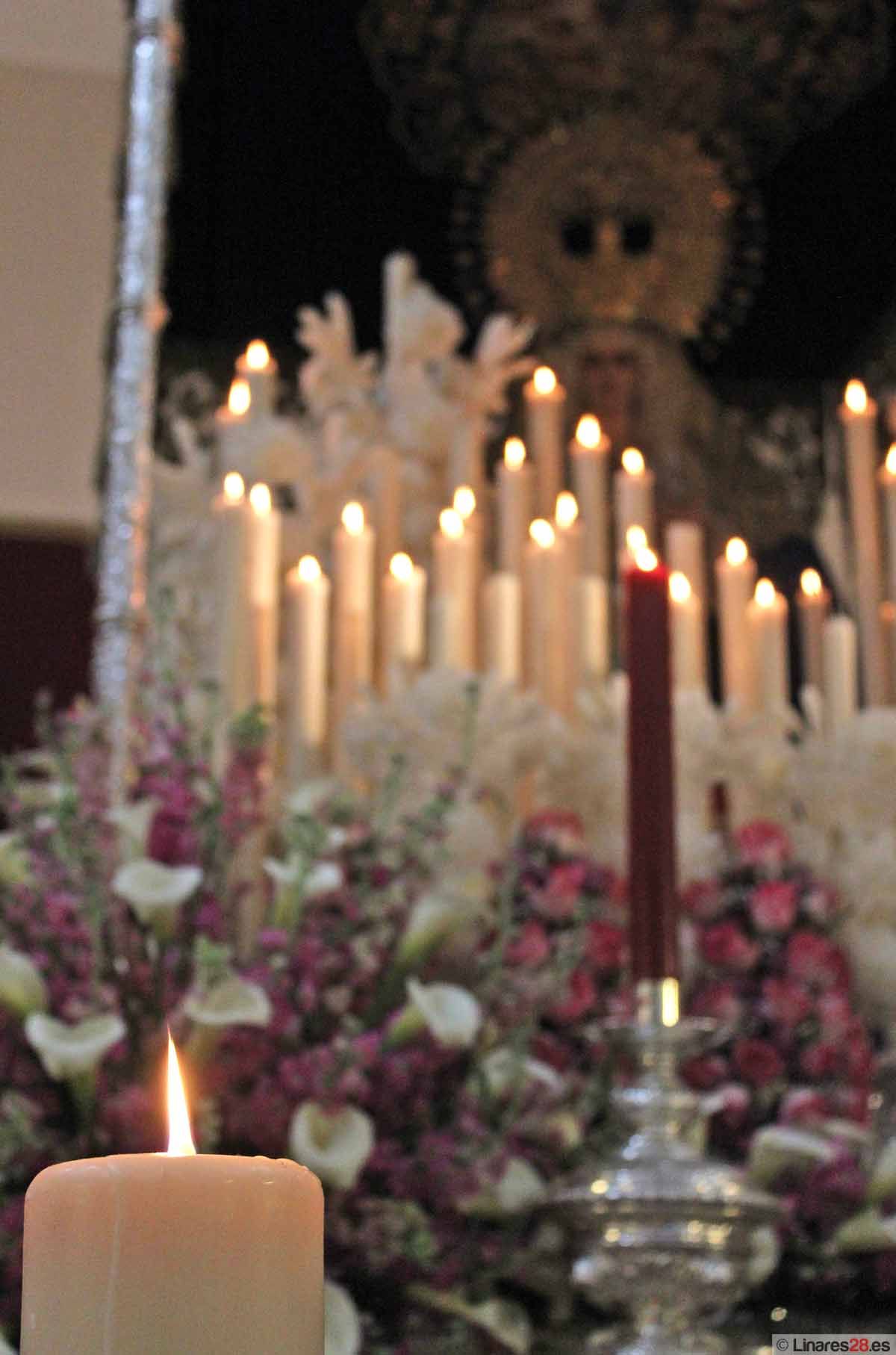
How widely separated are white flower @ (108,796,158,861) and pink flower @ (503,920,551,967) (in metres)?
0.15

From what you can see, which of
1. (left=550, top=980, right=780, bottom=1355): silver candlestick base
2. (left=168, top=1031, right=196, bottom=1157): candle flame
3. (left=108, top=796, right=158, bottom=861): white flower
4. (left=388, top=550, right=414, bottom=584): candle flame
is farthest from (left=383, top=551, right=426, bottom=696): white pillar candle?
(left=168, top=1031, right=196, bottom=1157): candle flame

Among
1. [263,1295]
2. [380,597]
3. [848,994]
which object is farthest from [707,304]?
[263,1295]

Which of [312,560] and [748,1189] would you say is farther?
[312,560]

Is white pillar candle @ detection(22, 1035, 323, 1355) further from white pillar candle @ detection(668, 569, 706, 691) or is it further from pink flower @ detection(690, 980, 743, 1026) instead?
white pillar candle @ detection(668, 569, 706, 691)

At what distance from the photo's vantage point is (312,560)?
35.2 inches

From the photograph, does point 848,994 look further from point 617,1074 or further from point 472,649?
point 472,649

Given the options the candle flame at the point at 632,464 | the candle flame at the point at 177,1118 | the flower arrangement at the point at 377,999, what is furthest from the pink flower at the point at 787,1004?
the candle flame at the point at 177,1118

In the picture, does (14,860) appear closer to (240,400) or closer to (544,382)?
(240,400)

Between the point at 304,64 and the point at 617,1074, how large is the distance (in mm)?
858

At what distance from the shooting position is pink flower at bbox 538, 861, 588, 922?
2.60 ft

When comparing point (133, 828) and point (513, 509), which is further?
point (513, 509)

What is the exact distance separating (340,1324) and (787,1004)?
280 mm

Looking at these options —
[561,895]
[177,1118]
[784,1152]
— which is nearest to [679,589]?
[561,895]

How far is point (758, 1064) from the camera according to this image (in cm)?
78
